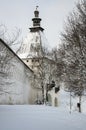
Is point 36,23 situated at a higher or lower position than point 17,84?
higher

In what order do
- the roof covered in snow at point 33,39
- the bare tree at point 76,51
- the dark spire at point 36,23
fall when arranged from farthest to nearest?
1. the dark spire at point 36,23
2. the roof covered in snow at point 33,39
3. the bare tree at point 76,51

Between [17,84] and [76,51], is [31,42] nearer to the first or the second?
[17,84]

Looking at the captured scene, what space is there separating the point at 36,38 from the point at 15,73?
72.8 ft

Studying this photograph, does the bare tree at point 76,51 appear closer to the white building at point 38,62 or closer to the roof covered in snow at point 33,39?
the white building at point 38,62

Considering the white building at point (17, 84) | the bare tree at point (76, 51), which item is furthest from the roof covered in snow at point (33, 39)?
the bare tree at point (76, 51)

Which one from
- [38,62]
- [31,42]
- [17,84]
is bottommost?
[17,84]

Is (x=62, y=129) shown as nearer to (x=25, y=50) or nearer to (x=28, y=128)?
(x=28, y=128)

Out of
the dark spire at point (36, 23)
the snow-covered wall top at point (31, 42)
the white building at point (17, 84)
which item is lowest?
the white building at point (17, 84)

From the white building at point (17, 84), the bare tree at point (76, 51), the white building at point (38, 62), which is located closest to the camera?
the bare tree at point (76, 51)

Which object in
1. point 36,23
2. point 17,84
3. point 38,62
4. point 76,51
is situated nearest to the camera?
point 76,51

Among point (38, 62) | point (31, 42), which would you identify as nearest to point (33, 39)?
point (31, 42)

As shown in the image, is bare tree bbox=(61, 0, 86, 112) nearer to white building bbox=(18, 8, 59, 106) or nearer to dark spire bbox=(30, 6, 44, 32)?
white building bbox=(18, 8, 59, 106)

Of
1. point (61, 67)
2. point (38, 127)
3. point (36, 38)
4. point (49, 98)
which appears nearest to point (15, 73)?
point (49, 98)

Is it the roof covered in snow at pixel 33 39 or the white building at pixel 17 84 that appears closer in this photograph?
the white building at pixel 17 84
